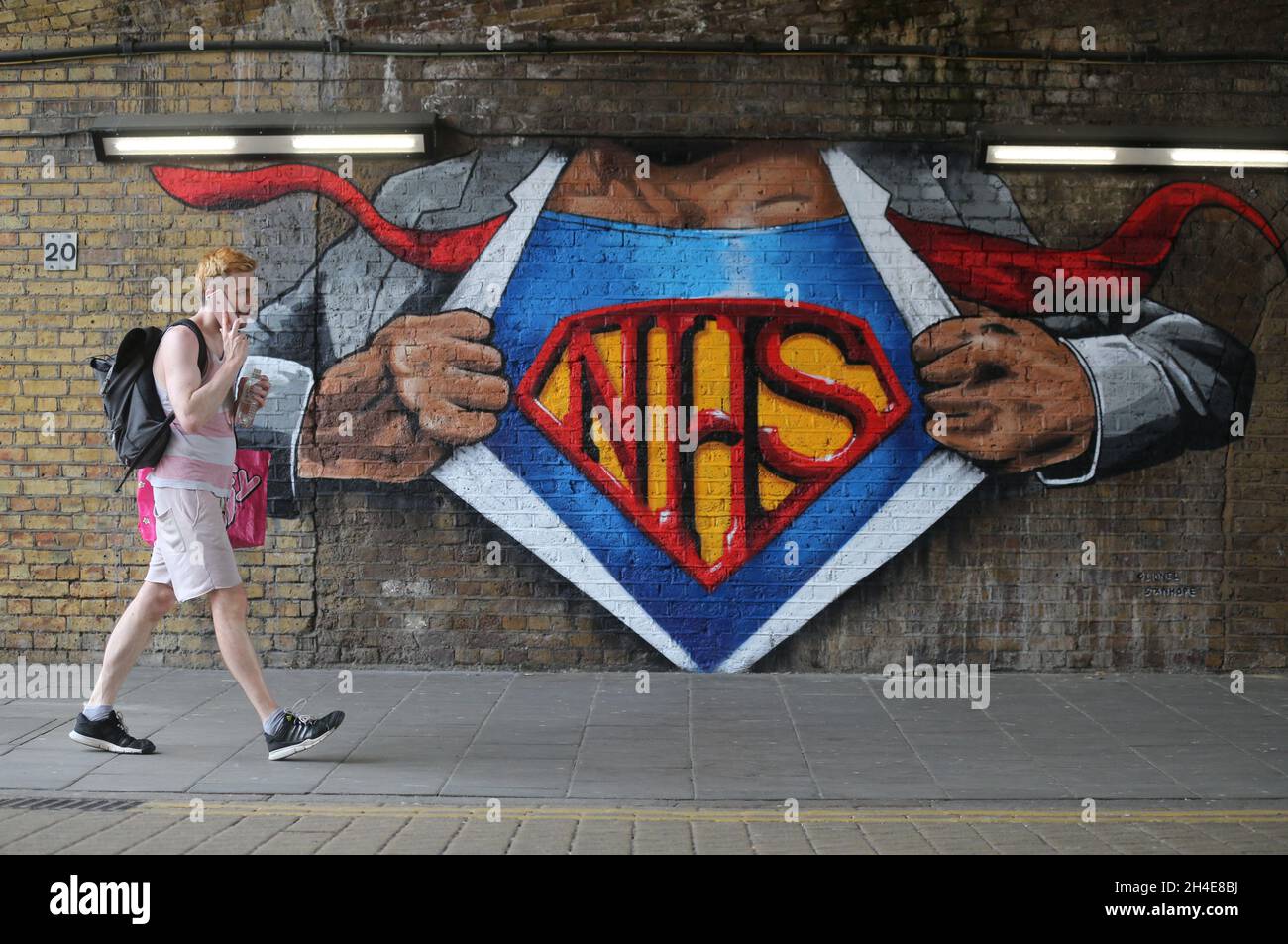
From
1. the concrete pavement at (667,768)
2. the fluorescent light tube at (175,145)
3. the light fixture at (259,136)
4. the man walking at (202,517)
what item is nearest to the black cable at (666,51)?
the light fixture at (259,136)

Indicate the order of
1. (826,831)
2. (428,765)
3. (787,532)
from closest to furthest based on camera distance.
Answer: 1. (826,831)
2. (428,765)
3. (787,532)

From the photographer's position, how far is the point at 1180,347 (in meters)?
8.12

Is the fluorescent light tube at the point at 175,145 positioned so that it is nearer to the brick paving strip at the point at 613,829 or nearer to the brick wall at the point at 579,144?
the brick wall at the point at 579,144

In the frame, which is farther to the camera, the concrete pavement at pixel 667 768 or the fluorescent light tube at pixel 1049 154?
the fluorescent light tube at pixel 1049 154

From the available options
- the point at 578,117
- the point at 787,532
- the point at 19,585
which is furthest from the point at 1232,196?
the point at 19,585

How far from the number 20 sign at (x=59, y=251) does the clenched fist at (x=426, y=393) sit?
6.49ft

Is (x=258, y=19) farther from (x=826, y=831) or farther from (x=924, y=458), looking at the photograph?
(x=826, y=831)

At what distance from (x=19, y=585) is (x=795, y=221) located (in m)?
5.35

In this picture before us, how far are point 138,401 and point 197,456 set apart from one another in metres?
0.37

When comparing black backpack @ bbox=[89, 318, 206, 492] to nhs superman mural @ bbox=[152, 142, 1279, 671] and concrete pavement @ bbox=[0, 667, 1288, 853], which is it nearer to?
concrete pavement @ bbox=[0, 667, 1288, 853]

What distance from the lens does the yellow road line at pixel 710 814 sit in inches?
199

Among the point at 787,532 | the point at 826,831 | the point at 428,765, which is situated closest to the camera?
the point at 826,831

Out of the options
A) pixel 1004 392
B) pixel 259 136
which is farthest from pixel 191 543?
pixel 1004 392

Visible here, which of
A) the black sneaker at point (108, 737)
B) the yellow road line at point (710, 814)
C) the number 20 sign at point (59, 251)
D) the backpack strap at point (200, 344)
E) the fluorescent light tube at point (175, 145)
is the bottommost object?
the yellow road line at point (710, 814)
